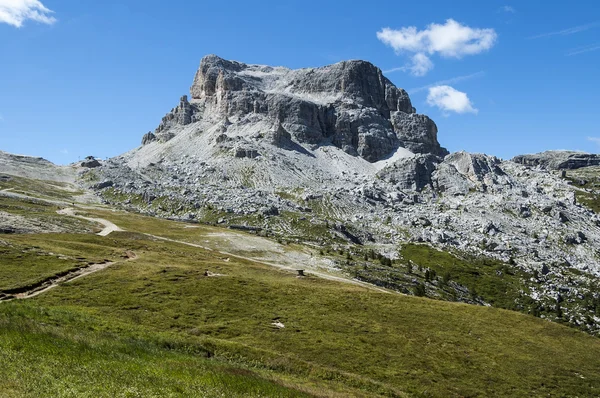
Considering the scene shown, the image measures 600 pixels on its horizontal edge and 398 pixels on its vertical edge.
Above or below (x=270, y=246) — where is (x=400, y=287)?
below

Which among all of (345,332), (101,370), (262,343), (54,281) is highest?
(101,370)

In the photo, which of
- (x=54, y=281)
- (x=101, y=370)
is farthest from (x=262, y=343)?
(x=54, y=281)

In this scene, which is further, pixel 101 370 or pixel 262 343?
pixel 262 343

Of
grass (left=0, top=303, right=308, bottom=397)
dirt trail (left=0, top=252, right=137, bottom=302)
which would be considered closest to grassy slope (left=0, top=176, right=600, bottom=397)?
grass (left=0, top=303, right=308, bottom=397)

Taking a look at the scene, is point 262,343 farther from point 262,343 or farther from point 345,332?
point 345,332

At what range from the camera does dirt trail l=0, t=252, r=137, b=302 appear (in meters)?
50.0

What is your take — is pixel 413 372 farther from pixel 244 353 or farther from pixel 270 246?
pixel 270 246

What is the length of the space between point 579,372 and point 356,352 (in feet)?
86.7

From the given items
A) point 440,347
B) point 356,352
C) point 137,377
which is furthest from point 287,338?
point 137,377

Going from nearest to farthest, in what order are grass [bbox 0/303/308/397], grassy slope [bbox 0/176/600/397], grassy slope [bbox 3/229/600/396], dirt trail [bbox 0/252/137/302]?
grass [bbox 0/303/308/397] → grassy slope [bbox 0/176/600/397] → grassy slope [bbox 3/229/600/396] → dirt trail [bbox 0/252/137/302]

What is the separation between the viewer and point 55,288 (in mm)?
55156

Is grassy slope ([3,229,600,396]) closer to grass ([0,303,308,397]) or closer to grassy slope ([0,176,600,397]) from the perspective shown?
grassy slope ([0,176,600,397])

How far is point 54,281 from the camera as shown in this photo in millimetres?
58500

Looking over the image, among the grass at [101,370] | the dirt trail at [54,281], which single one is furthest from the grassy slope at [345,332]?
the grass at [101,370]
